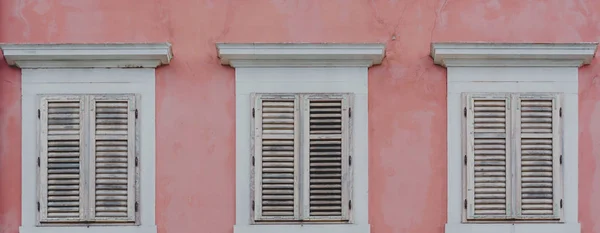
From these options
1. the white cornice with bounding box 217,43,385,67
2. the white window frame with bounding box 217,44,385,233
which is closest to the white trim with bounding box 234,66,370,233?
the white window frame with bounding box 217,44,385,233

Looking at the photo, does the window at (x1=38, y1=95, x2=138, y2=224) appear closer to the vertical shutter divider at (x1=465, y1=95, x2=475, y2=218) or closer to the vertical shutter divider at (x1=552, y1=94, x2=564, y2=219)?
the vertical shutter divider at (x1=465, y1=95, x2=475, y2=218)

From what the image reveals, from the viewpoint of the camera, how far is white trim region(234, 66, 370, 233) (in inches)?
266

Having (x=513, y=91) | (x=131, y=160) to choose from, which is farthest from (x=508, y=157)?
(x=131, y=160)

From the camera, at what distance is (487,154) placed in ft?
22.2

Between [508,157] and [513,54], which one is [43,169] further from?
[513,54]

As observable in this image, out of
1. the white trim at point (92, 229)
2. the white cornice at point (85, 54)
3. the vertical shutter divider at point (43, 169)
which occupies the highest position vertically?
the white cornice at point (85, 54)

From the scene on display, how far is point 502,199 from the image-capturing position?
22.2 feet

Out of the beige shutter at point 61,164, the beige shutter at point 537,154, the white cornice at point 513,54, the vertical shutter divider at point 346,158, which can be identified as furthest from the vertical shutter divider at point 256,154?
the beige shutter at point 537,154

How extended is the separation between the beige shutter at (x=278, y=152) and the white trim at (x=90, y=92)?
0.96 m

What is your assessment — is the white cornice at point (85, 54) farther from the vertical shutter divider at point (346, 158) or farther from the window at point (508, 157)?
the window at point (508, 157)

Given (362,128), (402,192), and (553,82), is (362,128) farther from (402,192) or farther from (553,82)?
(553,82)

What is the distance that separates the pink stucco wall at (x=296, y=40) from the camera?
680 centimetres

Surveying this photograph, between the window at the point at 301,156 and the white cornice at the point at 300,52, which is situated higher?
the white cornice at the point at 300,52

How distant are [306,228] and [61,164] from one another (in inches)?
87.9
